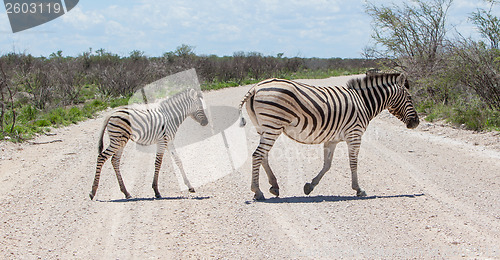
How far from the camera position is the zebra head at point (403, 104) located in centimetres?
839

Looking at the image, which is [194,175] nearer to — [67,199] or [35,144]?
[67,199]

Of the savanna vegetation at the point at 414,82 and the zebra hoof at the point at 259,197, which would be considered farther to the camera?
the savanna vegetation at the point at 414,82

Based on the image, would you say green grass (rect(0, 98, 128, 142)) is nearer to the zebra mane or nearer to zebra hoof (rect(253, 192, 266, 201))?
zebra hoof (rect(253, 192, 266, 201))

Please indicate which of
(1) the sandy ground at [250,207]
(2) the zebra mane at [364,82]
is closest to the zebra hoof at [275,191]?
(1) the sandy ground at [250,207]

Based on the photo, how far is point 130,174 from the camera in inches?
Answer: 358

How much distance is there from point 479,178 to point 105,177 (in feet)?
21.3

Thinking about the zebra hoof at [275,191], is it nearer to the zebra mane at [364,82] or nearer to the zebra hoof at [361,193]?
the zebra hoof at [361,193]

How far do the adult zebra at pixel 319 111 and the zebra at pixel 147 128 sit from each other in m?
1.33

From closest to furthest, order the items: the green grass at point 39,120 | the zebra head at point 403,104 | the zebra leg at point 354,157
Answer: the zebra leg at point 354,157, the zebra head at point 403,104, the green grass at point 39,120

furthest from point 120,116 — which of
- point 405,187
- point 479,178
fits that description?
point 479,178

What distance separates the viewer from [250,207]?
6688mm

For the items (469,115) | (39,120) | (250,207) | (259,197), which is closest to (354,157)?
(259,197)

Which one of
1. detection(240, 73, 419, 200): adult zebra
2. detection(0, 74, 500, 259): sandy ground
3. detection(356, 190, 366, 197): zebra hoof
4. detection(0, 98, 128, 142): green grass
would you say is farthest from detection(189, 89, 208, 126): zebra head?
detection(0, 98, 128, 142): green grass

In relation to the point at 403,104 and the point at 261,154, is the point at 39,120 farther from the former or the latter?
the point at 403,104
